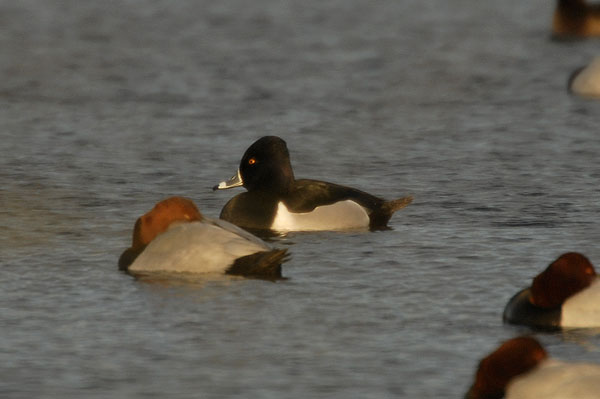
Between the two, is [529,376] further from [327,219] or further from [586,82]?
[586,82]

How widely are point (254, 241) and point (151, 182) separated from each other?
3801 millimetres

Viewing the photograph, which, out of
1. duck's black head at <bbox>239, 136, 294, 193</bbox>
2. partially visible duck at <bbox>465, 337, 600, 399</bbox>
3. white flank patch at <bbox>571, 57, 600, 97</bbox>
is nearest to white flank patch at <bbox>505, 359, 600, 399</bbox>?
partially visible duck at <bbox>465, 337, 600, 399</bbox>

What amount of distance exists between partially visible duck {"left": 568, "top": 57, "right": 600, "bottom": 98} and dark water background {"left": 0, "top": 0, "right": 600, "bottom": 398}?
10.2 inches

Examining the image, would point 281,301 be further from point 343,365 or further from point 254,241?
point 343,365

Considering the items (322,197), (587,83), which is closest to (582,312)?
(322,197)

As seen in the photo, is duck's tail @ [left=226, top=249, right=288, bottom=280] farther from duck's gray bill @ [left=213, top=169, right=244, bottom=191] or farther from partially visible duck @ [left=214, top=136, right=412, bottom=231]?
duck's gray bill @ [left=213, top=169, right=244, bottom=191]

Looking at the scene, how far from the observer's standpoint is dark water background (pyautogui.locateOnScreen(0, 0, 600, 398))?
8766 mm

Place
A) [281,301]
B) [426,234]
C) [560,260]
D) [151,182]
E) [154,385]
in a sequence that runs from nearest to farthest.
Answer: [154,385] → [560,260] → [281,301] → [426,234] → [151,182]

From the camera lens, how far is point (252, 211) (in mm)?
12922

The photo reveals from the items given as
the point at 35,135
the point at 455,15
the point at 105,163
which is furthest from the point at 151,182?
the point at 455,15

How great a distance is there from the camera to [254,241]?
10766 mm

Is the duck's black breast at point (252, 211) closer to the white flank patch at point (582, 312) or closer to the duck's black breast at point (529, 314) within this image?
the duck's black breast at point (529, 314)

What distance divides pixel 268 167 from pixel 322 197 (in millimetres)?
520

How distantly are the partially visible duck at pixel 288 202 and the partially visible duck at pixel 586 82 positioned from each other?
285 inches
